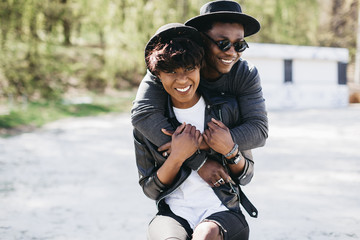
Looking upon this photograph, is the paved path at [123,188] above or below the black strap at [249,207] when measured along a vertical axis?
below

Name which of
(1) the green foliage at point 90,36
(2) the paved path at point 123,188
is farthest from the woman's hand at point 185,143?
(1) the green foliage at point 90,36

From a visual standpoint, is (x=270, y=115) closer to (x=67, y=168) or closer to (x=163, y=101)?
(x=67, y=168)

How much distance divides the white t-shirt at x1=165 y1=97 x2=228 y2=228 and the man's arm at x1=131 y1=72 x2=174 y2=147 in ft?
0.27

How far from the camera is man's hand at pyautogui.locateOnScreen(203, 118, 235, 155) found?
170 centimetres

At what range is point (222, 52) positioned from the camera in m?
1.78

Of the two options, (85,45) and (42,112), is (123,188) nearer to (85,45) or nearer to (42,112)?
(42,112)

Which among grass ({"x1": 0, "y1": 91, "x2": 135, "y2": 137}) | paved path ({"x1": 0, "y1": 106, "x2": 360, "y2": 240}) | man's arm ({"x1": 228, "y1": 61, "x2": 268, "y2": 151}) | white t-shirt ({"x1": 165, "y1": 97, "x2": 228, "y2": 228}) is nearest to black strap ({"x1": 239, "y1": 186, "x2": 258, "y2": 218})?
white t-shirt ({"x1": 165, "y1": 97, "x2": 228, "y2": 228})

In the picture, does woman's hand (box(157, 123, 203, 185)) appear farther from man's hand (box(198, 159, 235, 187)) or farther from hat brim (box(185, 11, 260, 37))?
hat brim (box(185, 11, 260, 37))

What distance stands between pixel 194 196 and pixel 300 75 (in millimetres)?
11739

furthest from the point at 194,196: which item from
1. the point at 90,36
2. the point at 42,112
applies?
the point at 90,36

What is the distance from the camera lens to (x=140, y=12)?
41.0 feet

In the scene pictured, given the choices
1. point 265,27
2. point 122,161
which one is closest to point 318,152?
point 122,161

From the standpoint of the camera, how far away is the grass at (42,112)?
27.4 ft

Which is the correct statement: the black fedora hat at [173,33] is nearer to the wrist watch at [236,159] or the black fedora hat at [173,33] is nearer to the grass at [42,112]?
the wrist watch at [236,159]
